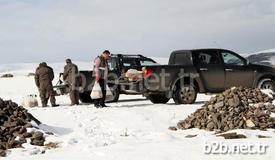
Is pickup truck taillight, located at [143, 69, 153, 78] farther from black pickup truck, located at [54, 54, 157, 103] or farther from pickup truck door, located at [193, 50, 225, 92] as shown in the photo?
pickup truck door, located at [193, 50, 225, 92]

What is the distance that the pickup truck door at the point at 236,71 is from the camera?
17.8 metres

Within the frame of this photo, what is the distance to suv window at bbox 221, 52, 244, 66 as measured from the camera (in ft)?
59.0

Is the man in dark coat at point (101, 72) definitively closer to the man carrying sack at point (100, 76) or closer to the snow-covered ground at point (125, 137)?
the man carrying sack at point (100, 76)

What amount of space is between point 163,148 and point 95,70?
25.9ft

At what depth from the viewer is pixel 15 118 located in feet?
38.9

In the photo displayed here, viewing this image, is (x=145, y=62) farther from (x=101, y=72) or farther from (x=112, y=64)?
(x=101, y=72)

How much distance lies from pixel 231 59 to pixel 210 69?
1.00 m

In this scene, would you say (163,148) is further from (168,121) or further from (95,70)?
(95,70)

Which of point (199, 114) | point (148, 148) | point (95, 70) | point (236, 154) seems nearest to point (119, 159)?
point (148, 148)

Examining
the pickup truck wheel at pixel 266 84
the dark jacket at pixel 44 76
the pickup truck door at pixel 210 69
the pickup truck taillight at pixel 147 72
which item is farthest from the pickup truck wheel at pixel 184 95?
the dark jacket at pixel 44 76

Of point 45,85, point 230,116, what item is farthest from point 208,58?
point 230,116

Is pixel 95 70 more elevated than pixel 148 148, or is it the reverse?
pixel 95 70

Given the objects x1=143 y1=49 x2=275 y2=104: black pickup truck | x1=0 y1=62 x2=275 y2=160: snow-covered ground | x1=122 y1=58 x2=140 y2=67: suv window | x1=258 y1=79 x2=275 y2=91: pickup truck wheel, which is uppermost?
x1=122 y1=58 x2=140 y2=67: suv window

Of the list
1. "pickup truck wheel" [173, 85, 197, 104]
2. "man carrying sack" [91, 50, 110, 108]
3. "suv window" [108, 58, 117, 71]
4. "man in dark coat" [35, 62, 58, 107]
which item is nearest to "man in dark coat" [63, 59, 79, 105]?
"man in dark coat" [35, 62, 58, 107]
